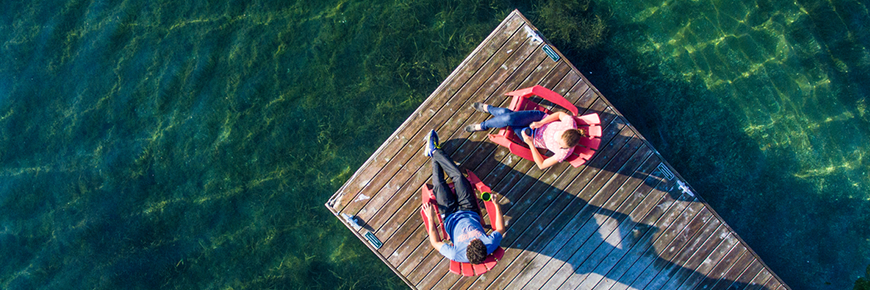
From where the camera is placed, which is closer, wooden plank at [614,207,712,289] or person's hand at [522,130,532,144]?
person's hand at [522,130,532,144]

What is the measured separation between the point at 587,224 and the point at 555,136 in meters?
2.02

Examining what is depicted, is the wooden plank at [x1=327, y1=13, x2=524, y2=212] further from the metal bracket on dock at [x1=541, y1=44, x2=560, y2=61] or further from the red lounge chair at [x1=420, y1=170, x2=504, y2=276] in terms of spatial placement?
the red lounge chair at [x1=420, y1=170, x2=504, y2=276]

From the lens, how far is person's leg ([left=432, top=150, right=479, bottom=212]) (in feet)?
17.4

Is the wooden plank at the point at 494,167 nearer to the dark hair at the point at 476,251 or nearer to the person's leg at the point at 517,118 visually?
the person's leg at the point at 517,118

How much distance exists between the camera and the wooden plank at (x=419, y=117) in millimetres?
6027

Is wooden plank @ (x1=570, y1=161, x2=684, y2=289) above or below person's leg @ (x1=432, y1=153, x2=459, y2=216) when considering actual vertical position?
below

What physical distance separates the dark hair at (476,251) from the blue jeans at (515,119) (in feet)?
5.54

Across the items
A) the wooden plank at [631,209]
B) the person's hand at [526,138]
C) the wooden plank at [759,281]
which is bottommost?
the wooden plank at [759,281]

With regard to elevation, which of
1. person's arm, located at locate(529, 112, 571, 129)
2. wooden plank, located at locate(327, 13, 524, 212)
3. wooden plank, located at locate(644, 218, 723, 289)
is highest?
wooden plank, located at locate(327, 13, 524, 212)

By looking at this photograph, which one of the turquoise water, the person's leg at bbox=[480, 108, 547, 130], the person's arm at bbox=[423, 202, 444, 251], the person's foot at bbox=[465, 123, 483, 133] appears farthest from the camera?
the turquoise water

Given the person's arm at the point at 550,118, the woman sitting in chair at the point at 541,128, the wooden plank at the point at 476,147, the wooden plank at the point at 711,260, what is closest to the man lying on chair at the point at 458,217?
the wooden plank at the point at 476,147

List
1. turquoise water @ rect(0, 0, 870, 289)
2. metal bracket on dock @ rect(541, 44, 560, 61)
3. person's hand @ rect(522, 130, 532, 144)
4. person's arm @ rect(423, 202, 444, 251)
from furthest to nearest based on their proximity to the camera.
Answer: turquoise water @ rect(0, 0, 870, 289)
metal bracket on dock @ rect(541, 44, 560, 61)
person's hand @ rect(522, 130, 532, 144)
person's arm @ rect(423, 202, 444, 251)

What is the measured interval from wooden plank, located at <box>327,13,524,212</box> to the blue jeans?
0.94m

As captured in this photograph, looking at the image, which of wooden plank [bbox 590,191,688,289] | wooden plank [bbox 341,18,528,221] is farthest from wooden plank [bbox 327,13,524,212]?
wooden plank [bbox 590,191,688,289]
